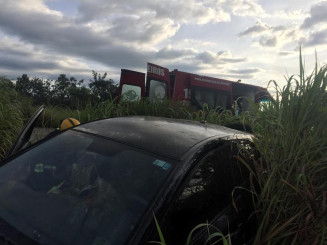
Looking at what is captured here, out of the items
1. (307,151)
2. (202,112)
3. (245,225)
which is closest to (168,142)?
(245,225)

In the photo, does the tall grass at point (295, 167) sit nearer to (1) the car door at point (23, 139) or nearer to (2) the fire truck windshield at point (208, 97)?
(1) the car door at point (23, 139)

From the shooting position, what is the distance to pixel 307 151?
2021mm

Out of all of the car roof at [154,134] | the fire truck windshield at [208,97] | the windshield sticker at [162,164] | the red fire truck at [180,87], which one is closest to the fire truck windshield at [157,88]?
the red fire truck at [180,87]

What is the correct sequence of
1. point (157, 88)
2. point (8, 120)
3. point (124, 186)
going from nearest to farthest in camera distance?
point (124, 186)
point (8, 120)
point (157, 88)

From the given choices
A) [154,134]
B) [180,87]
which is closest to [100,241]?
[154,134]

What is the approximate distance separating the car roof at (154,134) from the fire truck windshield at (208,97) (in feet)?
20.1

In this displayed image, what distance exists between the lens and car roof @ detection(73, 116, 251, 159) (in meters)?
1.91

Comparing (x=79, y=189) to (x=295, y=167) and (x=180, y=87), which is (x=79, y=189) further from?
(x=180, y=87)

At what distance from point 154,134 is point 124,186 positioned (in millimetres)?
501

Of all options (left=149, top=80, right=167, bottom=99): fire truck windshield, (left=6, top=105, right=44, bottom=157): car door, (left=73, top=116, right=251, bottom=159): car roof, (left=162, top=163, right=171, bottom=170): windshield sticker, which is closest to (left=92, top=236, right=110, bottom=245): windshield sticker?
(left=162, top=163, right=171, bottom=170): windshield sticker

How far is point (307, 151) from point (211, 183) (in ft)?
2.25

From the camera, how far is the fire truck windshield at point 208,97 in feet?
29.1

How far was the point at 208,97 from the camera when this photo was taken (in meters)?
9.38

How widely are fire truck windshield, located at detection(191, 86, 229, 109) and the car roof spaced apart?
6.12 meters
